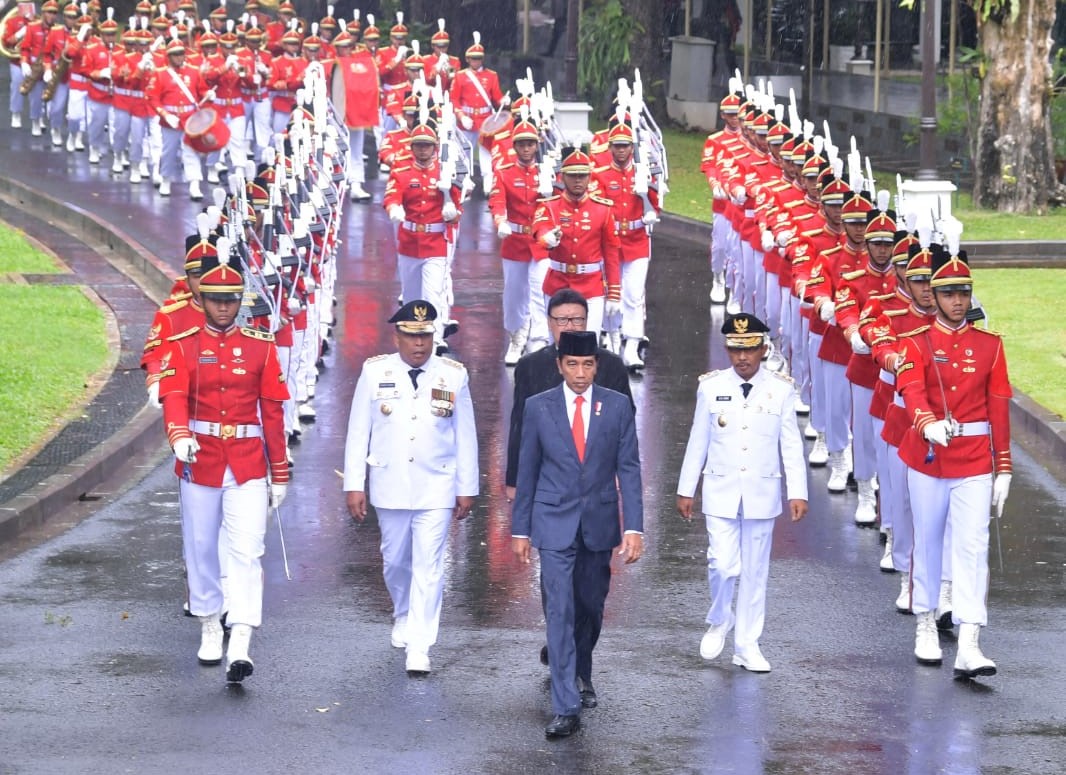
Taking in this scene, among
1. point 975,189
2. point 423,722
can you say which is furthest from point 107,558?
point 975,189

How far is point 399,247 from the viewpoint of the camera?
17.7 metres

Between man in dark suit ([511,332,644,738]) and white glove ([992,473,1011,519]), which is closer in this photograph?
man in dark suit ([511,332,644,738])

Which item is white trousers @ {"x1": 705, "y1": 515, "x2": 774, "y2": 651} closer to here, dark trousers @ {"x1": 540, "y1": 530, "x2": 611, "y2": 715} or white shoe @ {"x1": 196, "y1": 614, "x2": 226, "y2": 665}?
dark trousers @ {"x1": 540, "y1": 530, "x2": 611, "y2": 715}

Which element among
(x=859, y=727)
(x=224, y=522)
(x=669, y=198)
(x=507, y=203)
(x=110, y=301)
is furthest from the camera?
(x=669, y=198)

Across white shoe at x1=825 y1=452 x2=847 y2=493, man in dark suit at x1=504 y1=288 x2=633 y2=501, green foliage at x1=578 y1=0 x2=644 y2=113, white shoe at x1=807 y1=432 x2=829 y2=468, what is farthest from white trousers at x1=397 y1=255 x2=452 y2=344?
green foliage at x1=578 y1=0 x2=644 y2=113

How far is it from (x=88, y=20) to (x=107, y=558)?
20.5m

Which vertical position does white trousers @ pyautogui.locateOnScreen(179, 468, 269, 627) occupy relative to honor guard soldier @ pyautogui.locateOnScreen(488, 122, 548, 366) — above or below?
below

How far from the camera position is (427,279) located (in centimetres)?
1748

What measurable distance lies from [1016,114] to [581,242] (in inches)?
459

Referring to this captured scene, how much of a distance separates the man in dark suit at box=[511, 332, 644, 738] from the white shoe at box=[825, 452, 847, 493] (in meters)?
4.58

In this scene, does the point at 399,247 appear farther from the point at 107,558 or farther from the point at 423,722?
the point at 423,722

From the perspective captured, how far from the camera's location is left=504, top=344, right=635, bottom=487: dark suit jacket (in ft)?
31.8

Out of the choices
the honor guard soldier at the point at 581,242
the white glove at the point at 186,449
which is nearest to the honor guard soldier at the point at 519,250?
the honor guard soldier at the point at 581,242

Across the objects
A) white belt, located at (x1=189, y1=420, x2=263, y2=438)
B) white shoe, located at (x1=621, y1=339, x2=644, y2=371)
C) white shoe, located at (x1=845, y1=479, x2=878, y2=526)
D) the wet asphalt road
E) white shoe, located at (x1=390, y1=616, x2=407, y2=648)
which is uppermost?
white belt, located at (x1=189, y1=420, x2=263, y2=438)
